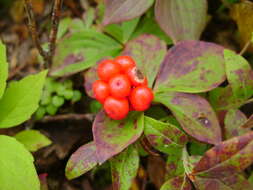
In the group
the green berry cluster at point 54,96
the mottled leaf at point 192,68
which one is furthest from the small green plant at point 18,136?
the mottled leaf at point 192,68

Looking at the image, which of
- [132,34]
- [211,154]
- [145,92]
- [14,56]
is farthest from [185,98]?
[14,56]

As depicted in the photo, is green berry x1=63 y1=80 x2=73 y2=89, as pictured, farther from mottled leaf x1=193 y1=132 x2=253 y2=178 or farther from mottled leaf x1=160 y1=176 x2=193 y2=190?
mottled leaf x1=193 y1=132 x2=253 y2=178

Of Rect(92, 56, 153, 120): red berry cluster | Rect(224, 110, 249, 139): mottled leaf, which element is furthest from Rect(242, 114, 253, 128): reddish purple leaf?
Rect(92, 56, 153, 120): red berry cluster

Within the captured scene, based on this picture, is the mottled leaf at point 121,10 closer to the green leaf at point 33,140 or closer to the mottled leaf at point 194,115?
the mottled leaf at point 194,115

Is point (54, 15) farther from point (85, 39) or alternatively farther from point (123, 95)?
point (123, 95)

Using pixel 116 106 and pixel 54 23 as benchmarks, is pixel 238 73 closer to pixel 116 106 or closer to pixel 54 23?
pixel 116 106
